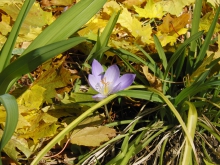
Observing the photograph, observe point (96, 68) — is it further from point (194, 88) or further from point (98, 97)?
point (194, 88)

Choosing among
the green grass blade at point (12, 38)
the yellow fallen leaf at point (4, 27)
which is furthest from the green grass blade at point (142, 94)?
the yellow fallen leaf at point (4, 27)

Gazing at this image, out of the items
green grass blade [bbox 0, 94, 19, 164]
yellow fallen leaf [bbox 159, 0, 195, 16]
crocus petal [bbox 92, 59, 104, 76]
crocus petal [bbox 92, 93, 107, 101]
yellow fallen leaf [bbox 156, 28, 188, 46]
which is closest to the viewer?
green grass blade [bbox 0, 94, 19, 164]

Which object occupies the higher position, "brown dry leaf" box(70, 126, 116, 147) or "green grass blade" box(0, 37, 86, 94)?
"green grass blade" box(0, 37, 86, 94)

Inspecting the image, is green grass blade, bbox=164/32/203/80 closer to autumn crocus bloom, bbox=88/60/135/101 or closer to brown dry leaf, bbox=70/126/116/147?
autumn crocus bloom, bbox=88/60/135/101

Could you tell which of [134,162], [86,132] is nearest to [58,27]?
[86,132]

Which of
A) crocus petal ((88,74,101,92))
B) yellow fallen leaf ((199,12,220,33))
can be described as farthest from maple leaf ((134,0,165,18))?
crocus petal ((88,74,101,92))

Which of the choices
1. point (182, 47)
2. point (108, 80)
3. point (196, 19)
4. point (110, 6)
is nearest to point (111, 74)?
point (108, 80)
